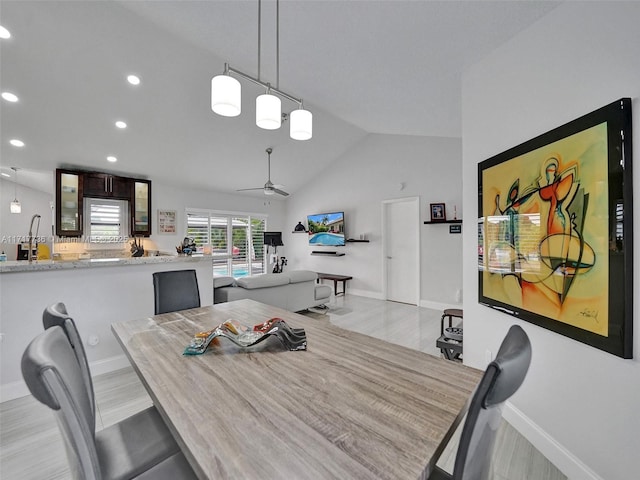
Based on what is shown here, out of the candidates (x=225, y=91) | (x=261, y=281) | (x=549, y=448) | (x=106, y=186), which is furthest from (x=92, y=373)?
(x=106, y=186)

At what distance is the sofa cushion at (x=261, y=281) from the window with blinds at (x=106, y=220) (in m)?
3.40

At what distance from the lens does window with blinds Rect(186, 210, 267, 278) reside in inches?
273

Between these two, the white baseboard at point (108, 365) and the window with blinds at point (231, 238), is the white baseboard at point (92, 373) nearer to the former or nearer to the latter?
the white baseboard at point (108, 365)

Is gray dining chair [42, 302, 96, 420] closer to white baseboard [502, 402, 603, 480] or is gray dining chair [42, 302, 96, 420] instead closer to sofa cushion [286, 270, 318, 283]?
white baseboard [502, 402, 603, 480]

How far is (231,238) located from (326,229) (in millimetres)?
2615

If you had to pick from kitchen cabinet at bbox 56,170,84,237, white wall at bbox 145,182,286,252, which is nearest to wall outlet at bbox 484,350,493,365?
white wall at bbox 145,182,286,252

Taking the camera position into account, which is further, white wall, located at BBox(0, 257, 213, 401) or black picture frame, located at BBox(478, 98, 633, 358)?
white wall, located at BBox(0, 257, 213, 401)

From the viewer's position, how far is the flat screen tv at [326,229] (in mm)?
6680

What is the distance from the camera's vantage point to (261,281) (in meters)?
3.97

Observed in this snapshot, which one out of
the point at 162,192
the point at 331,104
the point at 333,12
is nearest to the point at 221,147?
the point at 162,192

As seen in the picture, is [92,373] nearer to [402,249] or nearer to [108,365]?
[108,365]

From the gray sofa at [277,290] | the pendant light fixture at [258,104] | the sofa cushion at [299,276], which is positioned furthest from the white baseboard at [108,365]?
the pendant light fixture at [258,104]

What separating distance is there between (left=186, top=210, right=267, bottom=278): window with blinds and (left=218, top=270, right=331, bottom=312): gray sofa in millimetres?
2822

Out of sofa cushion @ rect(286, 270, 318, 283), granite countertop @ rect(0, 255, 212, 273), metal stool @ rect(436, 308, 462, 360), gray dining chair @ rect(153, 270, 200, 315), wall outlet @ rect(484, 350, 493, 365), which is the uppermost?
granite countertop @ rect(0, 255, 212, 273)
